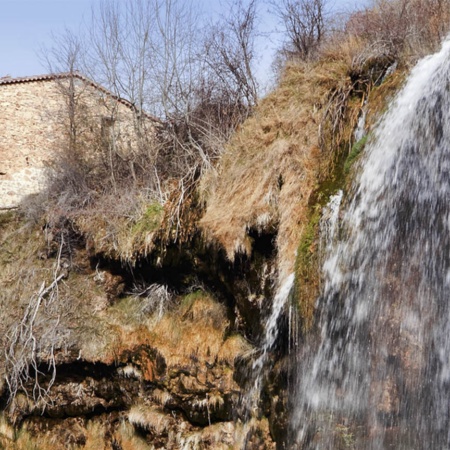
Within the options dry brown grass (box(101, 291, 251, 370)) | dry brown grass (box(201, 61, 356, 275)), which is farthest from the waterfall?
dry brown grass (box(101, 291, 251, 370))

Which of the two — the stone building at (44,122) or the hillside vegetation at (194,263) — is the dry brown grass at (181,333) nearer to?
the hillside vegetation at (194,263)

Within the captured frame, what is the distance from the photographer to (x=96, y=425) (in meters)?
10.8

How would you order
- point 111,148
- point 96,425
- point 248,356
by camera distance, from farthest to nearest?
point 111,148
point 96,425
point 248,356

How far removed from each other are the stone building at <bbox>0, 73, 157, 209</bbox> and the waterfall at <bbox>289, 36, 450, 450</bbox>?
9.28 meters

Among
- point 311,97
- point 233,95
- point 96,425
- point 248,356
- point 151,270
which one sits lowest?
point 96,425

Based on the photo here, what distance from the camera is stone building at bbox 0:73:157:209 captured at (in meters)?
15.9

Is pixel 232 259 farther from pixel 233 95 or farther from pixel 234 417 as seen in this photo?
pixel 233 95

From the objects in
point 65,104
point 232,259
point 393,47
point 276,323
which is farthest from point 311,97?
point 65,104

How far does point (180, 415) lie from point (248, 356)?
5.88 feet

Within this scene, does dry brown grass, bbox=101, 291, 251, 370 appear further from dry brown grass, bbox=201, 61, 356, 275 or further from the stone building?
the stone building

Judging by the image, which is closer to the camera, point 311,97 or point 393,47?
point 393,47

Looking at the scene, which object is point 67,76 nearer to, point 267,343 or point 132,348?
point 132,348

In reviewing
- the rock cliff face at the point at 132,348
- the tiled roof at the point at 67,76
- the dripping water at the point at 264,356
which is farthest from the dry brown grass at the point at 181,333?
the tiled roof at the point at 67,76

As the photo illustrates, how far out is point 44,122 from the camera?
18.4 metres
